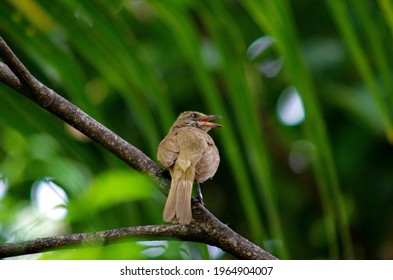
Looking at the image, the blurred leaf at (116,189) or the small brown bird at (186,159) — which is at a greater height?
the small brown bird at (186,159)

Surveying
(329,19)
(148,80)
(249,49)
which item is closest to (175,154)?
(148,80)

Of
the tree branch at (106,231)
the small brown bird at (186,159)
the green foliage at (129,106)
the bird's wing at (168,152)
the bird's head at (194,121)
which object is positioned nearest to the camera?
the tree branch at (106,231)

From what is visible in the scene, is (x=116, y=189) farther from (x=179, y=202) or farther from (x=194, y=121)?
(x=194, y=121)

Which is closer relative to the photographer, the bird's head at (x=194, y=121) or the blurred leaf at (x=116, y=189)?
the blurred leaf at (x=116, y=189)

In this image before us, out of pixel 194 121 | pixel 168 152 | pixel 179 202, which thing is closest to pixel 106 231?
pixel 179 202

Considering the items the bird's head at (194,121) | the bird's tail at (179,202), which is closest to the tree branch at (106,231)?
the bird's tail at (179,202)

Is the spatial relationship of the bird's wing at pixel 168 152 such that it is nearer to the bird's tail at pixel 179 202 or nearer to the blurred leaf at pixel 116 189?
the bird's tail at pixel 179 202

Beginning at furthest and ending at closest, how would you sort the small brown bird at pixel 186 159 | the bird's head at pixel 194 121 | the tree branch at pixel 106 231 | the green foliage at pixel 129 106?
the bird's head at pixel 194 121 → the small brown bird at pixel 186 159 → the green foliage at pixel 129 106 → the tree branch at pixel 106 231
